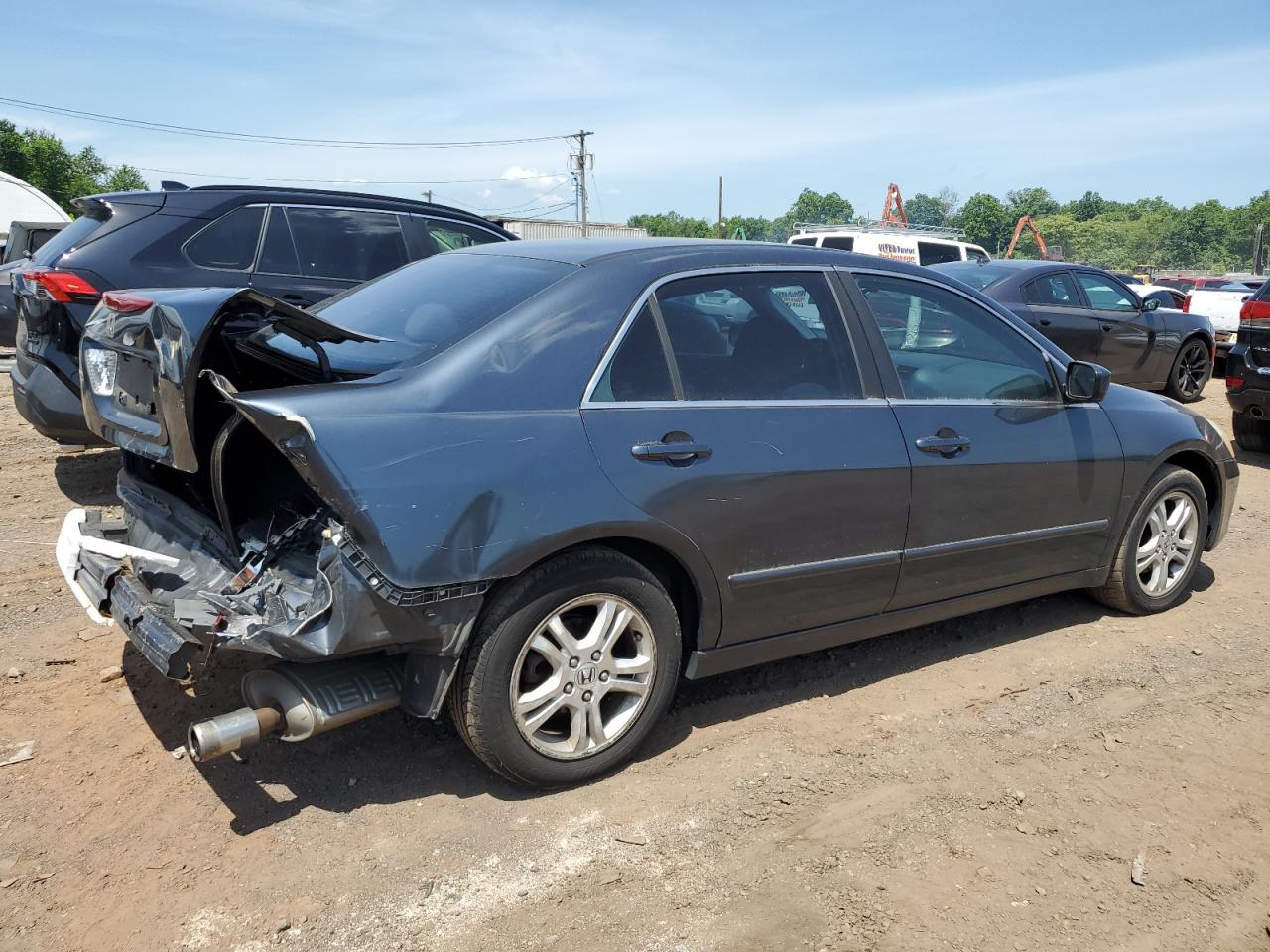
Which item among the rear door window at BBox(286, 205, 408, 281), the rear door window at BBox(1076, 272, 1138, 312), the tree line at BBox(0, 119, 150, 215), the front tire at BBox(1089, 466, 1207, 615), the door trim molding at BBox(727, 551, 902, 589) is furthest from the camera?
the tree line at BBox(0, 119, 150, 215)

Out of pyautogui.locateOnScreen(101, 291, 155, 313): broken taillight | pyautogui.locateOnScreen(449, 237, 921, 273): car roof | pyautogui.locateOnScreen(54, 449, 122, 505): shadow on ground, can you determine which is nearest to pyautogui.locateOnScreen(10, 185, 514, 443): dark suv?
pyautogui.locateOnScreen(54, 449, 122, 505): shadow on ground

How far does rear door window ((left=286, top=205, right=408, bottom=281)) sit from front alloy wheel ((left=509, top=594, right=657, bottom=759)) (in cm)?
431

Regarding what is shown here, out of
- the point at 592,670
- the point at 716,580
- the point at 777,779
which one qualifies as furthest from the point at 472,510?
the point at 777,779

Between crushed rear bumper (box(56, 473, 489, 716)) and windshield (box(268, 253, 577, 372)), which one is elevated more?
windshield (box(268, 253, 577, 372))

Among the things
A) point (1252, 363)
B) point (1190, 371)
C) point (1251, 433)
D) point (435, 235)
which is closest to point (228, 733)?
point (435, 235)

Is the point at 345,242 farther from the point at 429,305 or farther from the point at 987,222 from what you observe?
the point at 987,222

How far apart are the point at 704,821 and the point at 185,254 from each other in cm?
488

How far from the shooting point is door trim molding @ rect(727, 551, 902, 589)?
3.50 m

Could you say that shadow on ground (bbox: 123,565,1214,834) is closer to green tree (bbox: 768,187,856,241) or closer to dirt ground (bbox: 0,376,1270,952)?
dirt ground (bbox: 0,376,1270,952)

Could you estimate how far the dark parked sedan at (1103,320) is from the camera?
1045 centimetres

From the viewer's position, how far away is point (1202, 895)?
9.46 ft

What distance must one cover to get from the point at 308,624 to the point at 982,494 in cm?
261

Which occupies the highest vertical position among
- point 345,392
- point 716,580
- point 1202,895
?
point 345,392

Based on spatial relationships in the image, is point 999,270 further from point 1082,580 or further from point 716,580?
point 716,580
